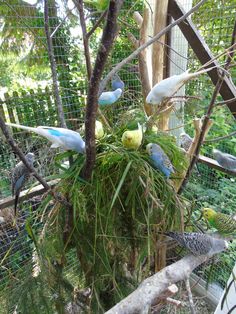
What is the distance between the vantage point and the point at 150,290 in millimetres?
412

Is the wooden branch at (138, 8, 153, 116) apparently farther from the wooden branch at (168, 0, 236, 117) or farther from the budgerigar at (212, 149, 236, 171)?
the budgerigar at (212, 149, 236, 171)

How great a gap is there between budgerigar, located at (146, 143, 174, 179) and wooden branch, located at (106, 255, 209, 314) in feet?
0.56

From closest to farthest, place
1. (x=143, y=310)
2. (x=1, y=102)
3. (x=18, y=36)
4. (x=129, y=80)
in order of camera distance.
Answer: (x=143, y=310) → (x=1, y=102) → (x=129, y=80) → (x=18, y=36)

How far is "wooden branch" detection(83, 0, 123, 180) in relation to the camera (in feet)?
0.87

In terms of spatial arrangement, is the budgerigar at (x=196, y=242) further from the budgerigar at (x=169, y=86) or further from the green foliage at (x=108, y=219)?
the budgerigar at (x=169, y=86)

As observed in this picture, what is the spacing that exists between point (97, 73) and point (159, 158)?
→ 9.1 inches

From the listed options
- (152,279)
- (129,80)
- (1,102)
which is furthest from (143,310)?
(129,80)

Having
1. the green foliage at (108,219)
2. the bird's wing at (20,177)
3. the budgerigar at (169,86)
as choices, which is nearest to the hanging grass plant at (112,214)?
the green foliage at (108,219)

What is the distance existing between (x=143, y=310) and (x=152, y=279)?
0.18 ft

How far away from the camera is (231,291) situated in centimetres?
84

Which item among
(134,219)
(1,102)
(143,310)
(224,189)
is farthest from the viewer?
(224,189)

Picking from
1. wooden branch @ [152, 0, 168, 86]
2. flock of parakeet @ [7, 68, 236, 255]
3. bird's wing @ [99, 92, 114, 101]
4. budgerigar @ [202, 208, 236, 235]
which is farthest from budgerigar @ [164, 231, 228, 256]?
wooden branch @ [152, 0, 168, 86]

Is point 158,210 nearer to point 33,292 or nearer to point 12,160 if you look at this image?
point 33,292

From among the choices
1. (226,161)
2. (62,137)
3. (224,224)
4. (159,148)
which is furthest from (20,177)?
(226,161)
